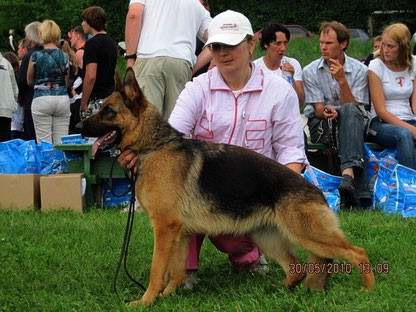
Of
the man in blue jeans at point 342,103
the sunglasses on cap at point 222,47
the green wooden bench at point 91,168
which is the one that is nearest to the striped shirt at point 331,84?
the man in blue jeans at point 342,103

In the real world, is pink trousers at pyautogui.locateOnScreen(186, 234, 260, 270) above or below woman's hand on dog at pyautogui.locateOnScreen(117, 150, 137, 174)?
below

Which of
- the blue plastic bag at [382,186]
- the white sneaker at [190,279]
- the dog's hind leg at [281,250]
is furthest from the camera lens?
the blue plastic bag at [382,186]

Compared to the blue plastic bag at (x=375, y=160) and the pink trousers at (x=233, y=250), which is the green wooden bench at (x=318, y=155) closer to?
the blue plastic bag at (x=375, y=160)

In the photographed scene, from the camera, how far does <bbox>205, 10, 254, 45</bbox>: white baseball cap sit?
4.43 meters

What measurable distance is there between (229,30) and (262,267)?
195 centimetres

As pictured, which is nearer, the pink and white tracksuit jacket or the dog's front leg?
the dog's front leg

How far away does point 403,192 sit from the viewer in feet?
22.6

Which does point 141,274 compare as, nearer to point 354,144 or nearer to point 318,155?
point 354,144

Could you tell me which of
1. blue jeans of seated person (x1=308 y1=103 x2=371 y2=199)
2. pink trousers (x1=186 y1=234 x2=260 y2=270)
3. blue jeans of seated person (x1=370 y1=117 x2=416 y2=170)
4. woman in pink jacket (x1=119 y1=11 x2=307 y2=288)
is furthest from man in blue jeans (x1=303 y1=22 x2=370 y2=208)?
woman in pink jacket (x1=119 y1=11 x2=307 y2=288)

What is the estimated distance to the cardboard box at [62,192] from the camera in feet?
24.2

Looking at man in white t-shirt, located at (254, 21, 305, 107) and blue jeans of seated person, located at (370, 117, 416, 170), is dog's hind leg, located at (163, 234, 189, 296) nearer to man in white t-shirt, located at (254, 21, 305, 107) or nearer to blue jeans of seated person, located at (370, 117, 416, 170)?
blue jeans of seated person, located at (370, 117, 416, 170)

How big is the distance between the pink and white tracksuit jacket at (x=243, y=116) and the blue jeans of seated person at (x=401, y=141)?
110 inches

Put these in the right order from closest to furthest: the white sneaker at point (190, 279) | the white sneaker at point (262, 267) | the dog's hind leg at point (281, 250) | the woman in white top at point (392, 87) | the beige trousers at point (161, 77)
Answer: the dog's hind leg at point (281, 250) < the white sneaker at point (190, 279) < the white sneaker at point (262, 267) < the beige trousers at point (161, 77) < the woman in white top at point (392, 87)

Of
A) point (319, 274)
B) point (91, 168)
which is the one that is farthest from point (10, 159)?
point (319, 274)
